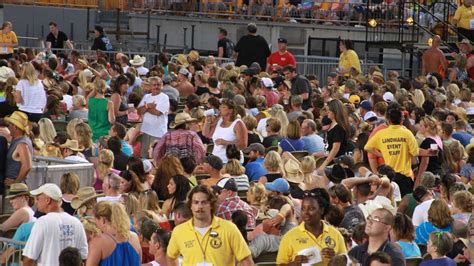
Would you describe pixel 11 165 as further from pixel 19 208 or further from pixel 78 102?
pixel 78 102

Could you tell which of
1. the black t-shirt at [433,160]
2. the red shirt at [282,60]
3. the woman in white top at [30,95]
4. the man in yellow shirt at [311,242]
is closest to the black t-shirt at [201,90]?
the woman in white top at [30,95]

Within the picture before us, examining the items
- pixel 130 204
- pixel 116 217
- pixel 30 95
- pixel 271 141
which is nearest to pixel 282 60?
pixel 30 95

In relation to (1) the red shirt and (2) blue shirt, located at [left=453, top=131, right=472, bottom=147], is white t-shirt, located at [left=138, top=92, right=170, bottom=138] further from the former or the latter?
(1) the red shirt

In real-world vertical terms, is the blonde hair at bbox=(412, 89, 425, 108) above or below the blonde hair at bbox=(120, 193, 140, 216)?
above

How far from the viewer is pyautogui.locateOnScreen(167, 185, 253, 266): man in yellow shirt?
42.6 ft

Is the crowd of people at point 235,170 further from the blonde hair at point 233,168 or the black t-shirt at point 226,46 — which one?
the black t-shirt at point 226,46

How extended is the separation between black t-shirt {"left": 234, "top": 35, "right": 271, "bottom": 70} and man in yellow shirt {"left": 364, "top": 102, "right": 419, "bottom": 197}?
43.5ft

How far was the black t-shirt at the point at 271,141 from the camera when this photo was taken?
21.9 metres

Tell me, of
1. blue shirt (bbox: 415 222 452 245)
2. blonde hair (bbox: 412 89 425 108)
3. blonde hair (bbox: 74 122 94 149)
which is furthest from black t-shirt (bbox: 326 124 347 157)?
blonde hair (bbox: 412 89 425 108)

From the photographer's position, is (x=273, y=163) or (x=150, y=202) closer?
(x=150, y=202)

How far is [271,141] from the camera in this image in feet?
72.2

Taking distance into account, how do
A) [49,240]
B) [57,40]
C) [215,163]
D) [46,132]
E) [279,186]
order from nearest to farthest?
[49,240], [279,186], [215,163], [46,132], [57,40]

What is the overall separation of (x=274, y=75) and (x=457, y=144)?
385 inches

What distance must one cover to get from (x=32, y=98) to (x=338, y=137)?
5.03 metres
